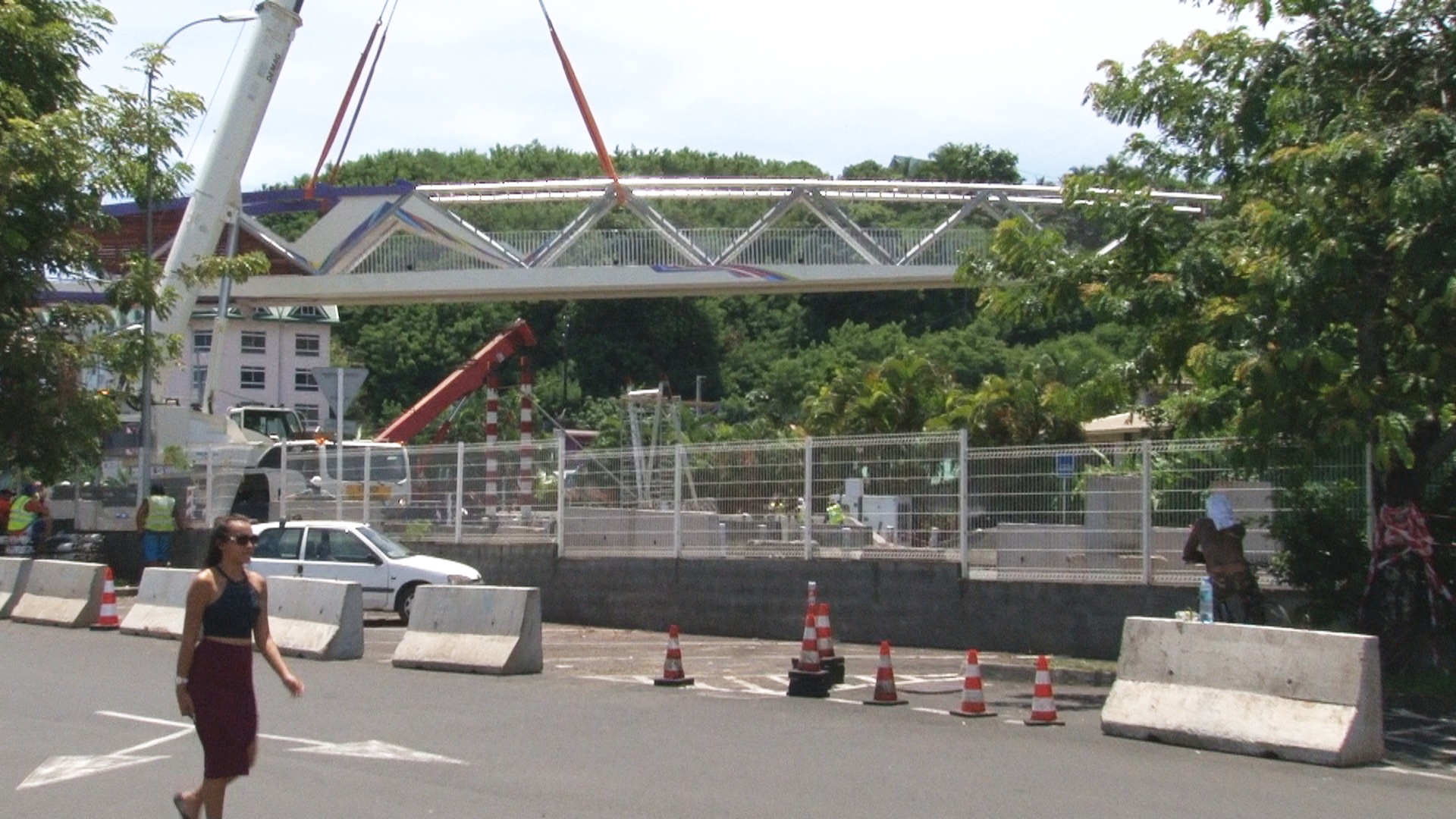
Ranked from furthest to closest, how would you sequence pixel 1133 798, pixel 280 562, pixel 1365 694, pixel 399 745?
pixel 280 562 < pixel 399 745 < pixel 1365 694 < pixel 1133 798

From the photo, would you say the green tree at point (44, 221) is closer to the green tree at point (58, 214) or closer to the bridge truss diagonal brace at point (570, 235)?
the green tree at point (58, 214)

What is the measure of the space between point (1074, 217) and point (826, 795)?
3475 cm

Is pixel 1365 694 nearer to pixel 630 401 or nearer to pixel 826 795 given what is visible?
pixel 826 795

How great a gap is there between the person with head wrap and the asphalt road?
157 centimetres

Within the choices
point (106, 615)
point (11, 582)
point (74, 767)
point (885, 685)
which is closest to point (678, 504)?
point (106, 615)

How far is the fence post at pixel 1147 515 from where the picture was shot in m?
15.9

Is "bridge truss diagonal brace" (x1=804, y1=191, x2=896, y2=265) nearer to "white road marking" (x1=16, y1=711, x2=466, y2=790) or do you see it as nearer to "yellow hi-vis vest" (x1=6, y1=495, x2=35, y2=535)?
"yellow hi-vis vest" (x1=6, y1=495, x2=35, y2=535)

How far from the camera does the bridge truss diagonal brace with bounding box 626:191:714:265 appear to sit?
37250mm

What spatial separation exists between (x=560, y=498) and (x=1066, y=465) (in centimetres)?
871

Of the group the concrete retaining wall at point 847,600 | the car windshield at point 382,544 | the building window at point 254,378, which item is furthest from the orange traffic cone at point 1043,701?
the building window at point 254,378

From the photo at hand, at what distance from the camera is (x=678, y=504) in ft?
70.1

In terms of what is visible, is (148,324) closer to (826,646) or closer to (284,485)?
(284,485)

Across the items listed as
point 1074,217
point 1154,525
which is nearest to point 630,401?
point 1074,217

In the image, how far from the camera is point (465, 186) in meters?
37.2
